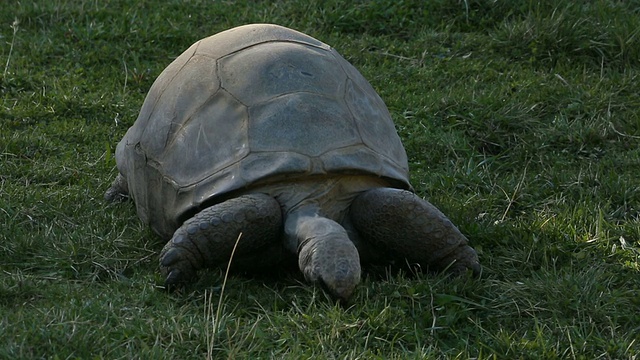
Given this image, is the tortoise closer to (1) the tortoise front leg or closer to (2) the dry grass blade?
(1) the tortoise front leg

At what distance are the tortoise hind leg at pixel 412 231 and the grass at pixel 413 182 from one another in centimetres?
12

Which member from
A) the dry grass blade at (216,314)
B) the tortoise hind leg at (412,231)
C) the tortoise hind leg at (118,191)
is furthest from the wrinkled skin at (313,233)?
the tortoise hind leg at (118,191)

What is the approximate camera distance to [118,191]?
5473 millimetres

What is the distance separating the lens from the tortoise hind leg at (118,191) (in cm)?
544

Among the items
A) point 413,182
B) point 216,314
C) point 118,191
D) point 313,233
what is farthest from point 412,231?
point 118,191

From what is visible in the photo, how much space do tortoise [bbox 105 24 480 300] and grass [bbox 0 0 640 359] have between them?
13cm

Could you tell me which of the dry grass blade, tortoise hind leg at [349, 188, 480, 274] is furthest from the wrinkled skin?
the dry grass blade

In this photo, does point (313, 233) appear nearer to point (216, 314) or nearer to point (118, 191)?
point (216, 314)

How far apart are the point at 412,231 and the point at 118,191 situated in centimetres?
162

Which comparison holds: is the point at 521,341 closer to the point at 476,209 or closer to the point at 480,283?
the point at 480,283

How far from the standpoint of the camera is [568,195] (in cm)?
555

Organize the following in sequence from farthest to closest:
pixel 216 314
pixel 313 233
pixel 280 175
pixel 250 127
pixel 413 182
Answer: pixel 413 182
pixel 250 127
pixel 280 175
pixel 313 233
pixel 216 314

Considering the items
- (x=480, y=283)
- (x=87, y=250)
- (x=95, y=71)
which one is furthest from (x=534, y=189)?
(x=95, y=71)

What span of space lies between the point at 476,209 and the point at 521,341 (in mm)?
1512
